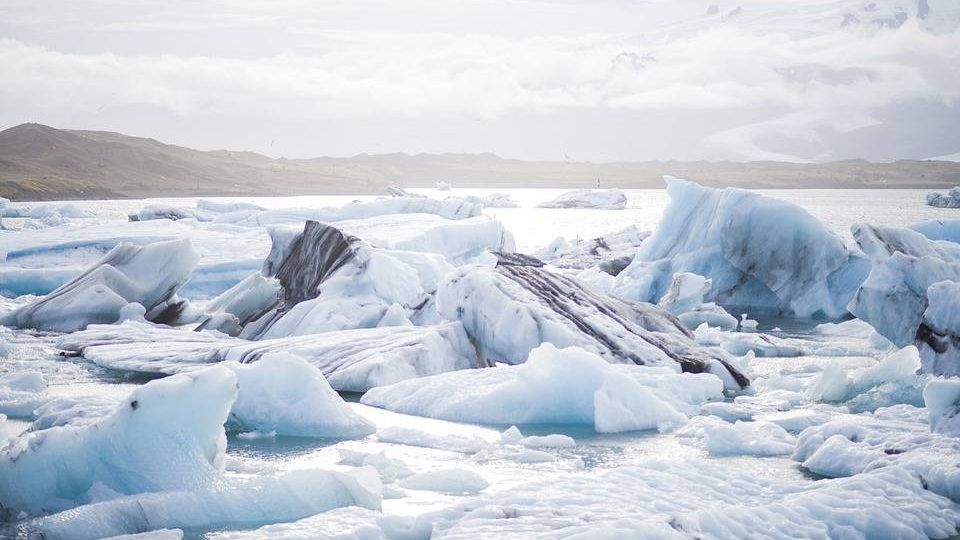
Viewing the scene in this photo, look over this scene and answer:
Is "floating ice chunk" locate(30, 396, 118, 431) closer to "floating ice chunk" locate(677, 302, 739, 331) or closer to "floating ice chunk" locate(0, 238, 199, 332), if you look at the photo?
"floating ice chunk" locate(0, 238, 199, 332)

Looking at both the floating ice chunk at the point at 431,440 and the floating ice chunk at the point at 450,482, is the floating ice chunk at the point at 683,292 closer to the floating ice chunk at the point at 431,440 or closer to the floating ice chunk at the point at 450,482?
the floating ice chunk at the point at 431,440

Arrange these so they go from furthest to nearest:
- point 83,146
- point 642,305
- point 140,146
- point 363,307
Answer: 1. point 140,146
2. point 83,146
3. point 363,307
4. point 642,305

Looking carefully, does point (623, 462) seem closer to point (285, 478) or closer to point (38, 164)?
point (285, 478)

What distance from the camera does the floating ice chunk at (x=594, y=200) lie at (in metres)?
77.6

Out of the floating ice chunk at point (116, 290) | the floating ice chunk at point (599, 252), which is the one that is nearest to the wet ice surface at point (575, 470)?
the floating ice chunk at point (116, 290)

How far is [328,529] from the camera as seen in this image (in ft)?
20.3

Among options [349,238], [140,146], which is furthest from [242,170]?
[349,238]

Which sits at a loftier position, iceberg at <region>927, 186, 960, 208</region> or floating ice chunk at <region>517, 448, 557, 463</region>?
floating ice chunk at <region>517, 448, 557, 463</region>

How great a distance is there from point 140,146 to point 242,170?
37.6 ft

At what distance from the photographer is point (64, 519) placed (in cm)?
630

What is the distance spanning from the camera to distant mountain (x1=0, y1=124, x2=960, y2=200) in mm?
93500

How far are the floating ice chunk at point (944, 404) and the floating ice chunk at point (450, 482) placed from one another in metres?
3.89

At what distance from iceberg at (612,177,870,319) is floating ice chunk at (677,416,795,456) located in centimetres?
1080

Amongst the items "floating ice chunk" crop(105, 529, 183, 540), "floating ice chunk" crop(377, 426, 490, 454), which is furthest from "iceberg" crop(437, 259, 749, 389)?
"floating ice chunk" crop(105, 529, 183, 540)
